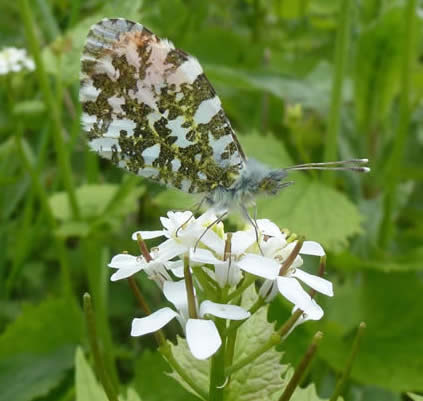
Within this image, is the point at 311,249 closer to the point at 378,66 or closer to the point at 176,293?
the point at 176,293

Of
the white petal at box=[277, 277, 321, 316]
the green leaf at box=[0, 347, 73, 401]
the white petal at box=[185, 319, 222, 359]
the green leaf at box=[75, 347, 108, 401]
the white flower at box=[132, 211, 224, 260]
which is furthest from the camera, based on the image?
the green leaf at box=[0, 347, 73, 401]

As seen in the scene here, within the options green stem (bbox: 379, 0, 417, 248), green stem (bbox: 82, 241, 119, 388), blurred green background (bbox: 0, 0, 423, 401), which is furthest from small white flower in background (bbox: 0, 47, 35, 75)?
green stem (bbox: 379, 0, 417, 248)

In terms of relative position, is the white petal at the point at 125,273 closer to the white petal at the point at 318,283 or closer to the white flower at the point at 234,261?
the white flower at the point at 234,261

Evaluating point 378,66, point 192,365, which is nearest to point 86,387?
point 192,365

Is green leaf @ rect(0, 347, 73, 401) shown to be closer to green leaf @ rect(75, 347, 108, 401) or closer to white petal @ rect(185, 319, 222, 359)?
→ green leaf @ rect(75, 347, 108, 401)

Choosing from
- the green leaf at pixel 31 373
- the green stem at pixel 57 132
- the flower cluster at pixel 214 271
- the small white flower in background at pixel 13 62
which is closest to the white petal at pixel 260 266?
the flower cluster at pixel 214 271

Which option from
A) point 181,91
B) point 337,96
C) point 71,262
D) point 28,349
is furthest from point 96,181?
point 181,91
